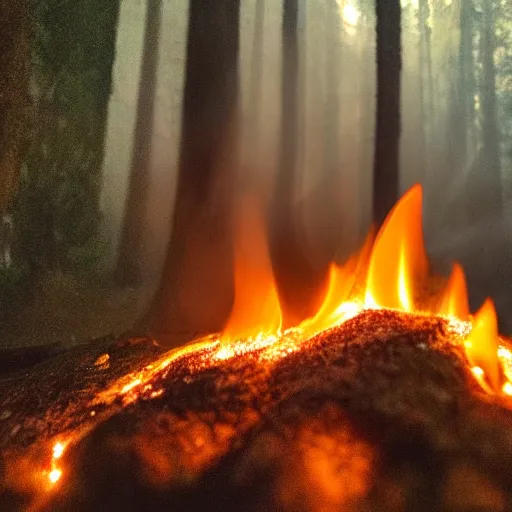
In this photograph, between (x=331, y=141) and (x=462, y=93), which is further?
(x=462, y=93)

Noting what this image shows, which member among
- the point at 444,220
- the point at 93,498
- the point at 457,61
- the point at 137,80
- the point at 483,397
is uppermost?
the point at 457,61

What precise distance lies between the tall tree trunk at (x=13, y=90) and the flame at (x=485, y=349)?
149 inches

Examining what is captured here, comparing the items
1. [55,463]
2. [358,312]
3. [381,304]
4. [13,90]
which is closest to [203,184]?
[13,90]

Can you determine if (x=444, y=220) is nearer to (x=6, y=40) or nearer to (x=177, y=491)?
(x=6, y=40)

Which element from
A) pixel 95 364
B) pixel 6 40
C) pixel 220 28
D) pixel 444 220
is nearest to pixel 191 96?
pixel 220 28

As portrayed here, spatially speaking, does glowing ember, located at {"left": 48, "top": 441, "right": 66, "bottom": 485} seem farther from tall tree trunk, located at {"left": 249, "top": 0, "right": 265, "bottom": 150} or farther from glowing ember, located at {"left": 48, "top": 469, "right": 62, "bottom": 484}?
tall tree trunk, located at {"left": 249, "top": 0, "right": 265, "bottom": 150}

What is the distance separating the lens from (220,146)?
5.12 metres

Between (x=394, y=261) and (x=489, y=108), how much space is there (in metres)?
6.61

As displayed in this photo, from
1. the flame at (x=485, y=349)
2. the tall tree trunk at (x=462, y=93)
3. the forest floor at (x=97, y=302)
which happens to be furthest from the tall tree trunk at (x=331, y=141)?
the flame at (x=485, y=349)

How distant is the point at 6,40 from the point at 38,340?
2612mm

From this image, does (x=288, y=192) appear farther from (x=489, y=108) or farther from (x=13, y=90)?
(x=13, y=90)

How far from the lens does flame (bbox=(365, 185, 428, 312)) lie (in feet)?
7.93

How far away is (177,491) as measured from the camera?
57.6 inches

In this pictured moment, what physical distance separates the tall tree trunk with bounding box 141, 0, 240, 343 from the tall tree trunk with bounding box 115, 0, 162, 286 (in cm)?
79
